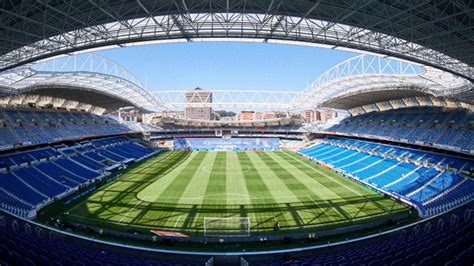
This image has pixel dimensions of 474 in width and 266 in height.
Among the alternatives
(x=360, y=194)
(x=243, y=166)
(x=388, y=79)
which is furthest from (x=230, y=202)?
(x=388, y=79)

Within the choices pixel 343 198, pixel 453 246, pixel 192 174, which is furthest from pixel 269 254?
pixel 192 174

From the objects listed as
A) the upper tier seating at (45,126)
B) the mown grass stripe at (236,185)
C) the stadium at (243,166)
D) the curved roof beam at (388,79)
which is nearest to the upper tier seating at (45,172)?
the stadium at (243,166)

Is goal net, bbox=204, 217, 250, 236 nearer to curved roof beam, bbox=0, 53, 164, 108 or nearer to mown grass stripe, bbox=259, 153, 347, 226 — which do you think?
mown grass stripe, bbox=259, 153, 347, 226

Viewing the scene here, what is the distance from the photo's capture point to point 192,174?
38.7m

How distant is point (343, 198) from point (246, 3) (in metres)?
20.3

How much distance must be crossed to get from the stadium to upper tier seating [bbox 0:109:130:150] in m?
0.24

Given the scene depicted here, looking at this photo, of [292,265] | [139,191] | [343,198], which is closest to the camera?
[292,265]

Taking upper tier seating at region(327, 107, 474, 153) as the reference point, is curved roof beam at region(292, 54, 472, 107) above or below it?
above

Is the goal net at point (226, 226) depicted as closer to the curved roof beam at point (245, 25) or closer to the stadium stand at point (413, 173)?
the curved roof beam at point (245, 25)

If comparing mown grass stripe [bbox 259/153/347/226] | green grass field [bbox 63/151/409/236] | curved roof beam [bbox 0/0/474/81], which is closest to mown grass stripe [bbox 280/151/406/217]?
green grass field [bbox 63/151/409/236]

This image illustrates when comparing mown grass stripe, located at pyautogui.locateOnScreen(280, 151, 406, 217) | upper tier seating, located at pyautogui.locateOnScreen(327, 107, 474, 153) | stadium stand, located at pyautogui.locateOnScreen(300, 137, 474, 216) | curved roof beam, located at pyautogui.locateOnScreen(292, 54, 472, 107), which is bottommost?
mown grass stripe, located at pyautogui.locateOnScreen(280, 151, 406, 217)

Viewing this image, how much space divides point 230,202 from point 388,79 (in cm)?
2736

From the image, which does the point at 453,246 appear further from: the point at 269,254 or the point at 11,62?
the point at 11,62

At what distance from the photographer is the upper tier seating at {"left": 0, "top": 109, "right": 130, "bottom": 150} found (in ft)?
102
